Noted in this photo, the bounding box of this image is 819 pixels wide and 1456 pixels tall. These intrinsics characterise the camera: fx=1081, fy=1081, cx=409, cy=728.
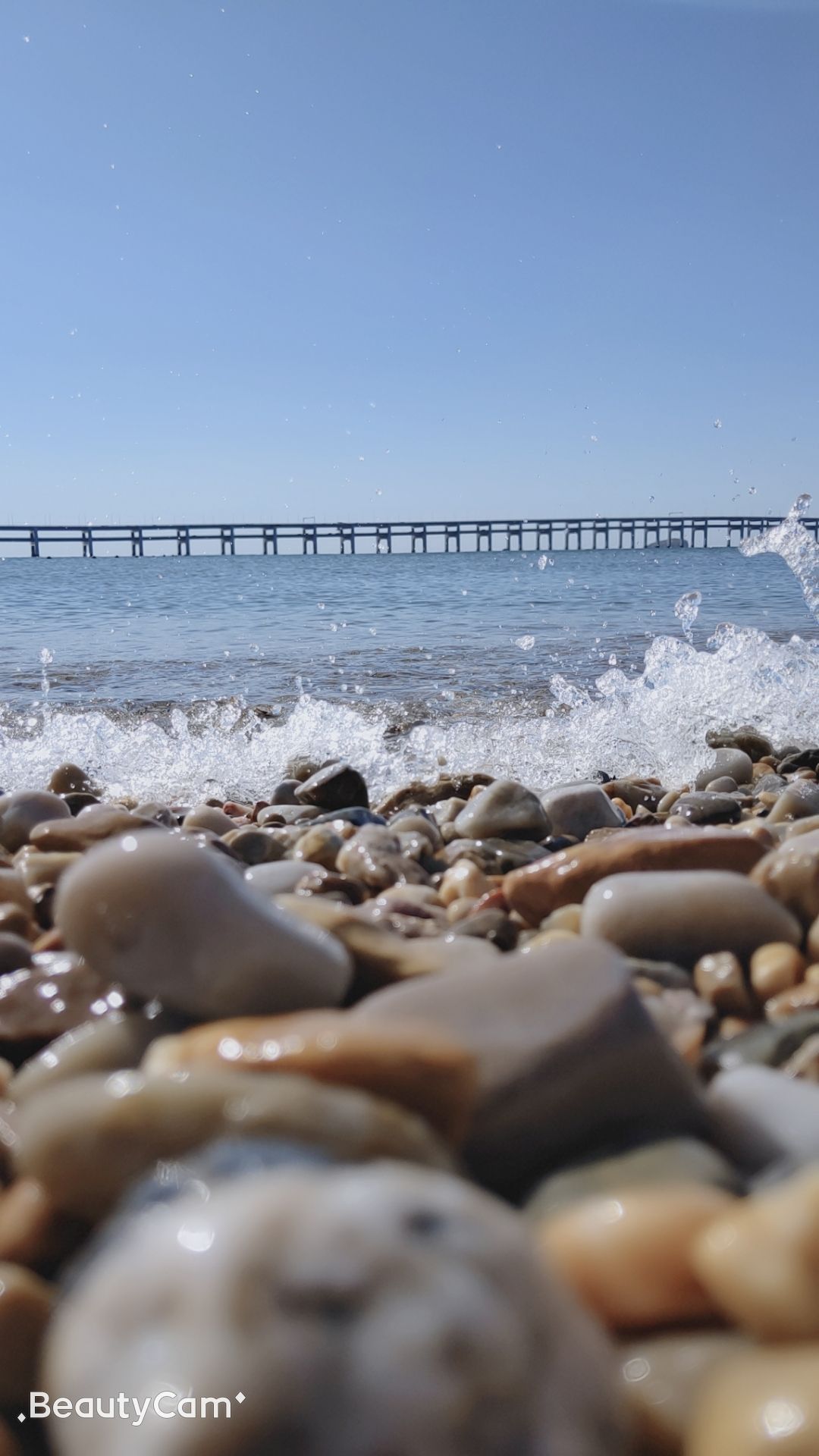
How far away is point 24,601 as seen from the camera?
18.1 metres

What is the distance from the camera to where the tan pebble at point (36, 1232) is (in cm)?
85

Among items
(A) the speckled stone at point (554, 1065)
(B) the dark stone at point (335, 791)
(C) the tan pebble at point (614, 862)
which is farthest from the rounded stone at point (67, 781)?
(A) the speckled stone at point (554, 1065)

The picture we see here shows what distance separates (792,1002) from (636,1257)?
66 cm

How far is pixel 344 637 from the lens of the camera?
1081 cm

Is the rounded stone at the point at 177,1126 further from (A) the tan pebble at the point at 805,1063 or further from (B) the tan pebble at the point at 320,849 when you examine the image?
(B) the tan pebble at the point at 320,849

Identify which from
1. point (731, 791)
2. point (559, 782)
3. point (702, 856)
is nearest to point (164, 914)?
point (702, 856)

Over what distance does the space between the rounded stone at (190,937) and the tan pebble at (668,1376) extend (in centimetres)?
55

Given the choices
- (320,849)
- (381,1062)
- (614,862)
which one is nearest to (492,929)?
(614,862)

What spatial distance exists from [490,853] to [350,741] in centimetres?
267

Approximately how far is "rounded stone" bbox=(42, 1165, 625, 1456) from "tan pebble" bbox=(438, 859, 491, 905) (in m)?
1.25

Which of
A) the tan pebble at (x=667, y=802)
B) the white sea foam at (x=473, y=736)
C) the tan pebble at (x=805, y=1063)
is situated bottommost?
the white sea foam at (x=473, y=736)

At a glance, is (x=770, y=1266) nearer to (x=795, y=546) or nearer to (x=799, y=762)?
(x=799, y=762)

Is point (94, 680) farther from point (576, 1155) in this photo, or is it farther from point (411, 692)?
point (576, 1155)

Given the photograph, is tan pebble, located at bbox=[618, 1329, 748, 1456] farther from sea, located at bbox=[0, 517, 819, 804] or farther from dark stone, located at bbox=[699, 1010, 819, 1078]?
sea, located at bbox=[0, 517, 819, 804]
